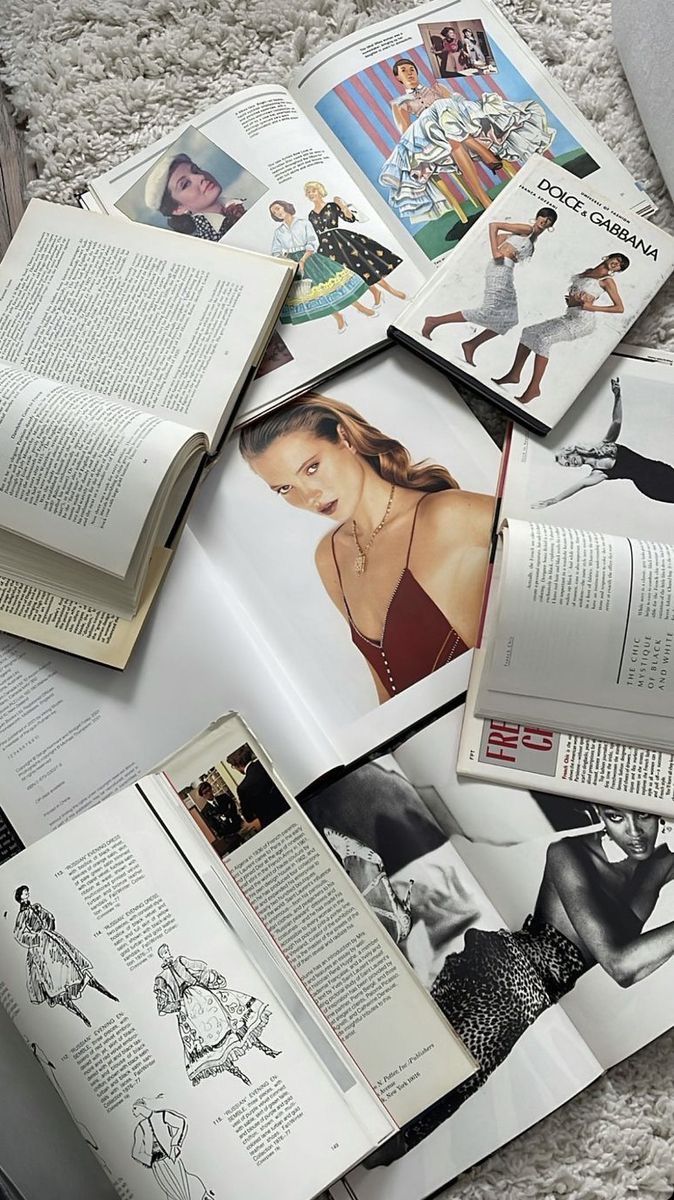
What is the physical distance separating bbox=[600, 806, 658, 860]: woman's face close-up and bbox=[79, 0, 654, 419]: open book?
1.38ft

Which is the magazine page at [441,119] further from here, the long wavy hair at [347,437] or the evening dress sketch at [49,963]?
the evening dress sketch at [49,963]

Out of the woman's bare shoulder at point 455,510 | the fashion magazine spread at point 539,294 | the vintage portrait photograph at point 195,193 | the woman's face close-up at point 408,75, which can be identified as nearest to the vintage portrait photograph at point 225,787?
the woman's bare shoulder at point 455,510

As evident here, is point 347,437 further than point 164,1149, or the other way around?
point 347,437

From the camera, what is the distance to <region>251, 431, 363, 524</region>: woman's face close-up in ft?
2.63

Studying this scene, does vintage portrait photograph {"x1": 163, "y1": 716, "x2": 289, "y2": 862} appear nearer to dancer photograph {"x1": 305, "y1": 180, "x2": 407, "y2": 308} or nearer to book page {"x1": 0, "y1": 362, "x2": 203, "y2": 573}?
book page {"x1": 0, "y1": 362, "x2": 203, "y2": 573}

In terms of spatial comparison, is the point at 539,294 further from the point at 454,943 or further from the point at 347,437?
the point at 454,943

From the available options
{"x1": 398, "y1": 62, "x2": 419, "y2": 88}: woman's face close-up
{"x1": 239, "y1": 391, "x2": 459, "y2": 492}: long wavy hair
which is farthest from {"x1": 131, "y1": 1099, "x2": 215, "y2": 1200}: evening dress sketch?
{"x1": 398, "y1": 62, "x2": 419, "y2": 88}: woman's face close-up

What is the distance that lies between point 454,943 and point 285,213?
63cm

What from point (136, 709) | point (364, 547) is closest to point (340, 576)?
point (364, 547)

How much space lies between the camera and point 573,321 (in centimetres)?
83

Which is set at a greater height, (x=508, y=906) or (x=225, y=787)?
(x=225, y=787)

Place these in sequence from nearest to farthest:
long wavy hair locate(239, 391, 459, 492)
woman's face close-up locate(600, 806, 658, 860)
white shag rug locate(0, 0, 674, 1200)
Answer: woman's face close-up locate(600, 806, 658, 860) → long wavy hair locate(239, 391, 459, 492) → white shag rug locate(0, 0, 674, 1200)

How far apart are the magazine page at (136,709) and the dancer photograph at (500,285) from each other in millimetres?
300

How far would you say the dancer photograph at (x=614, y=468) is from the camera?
0.79 meters
